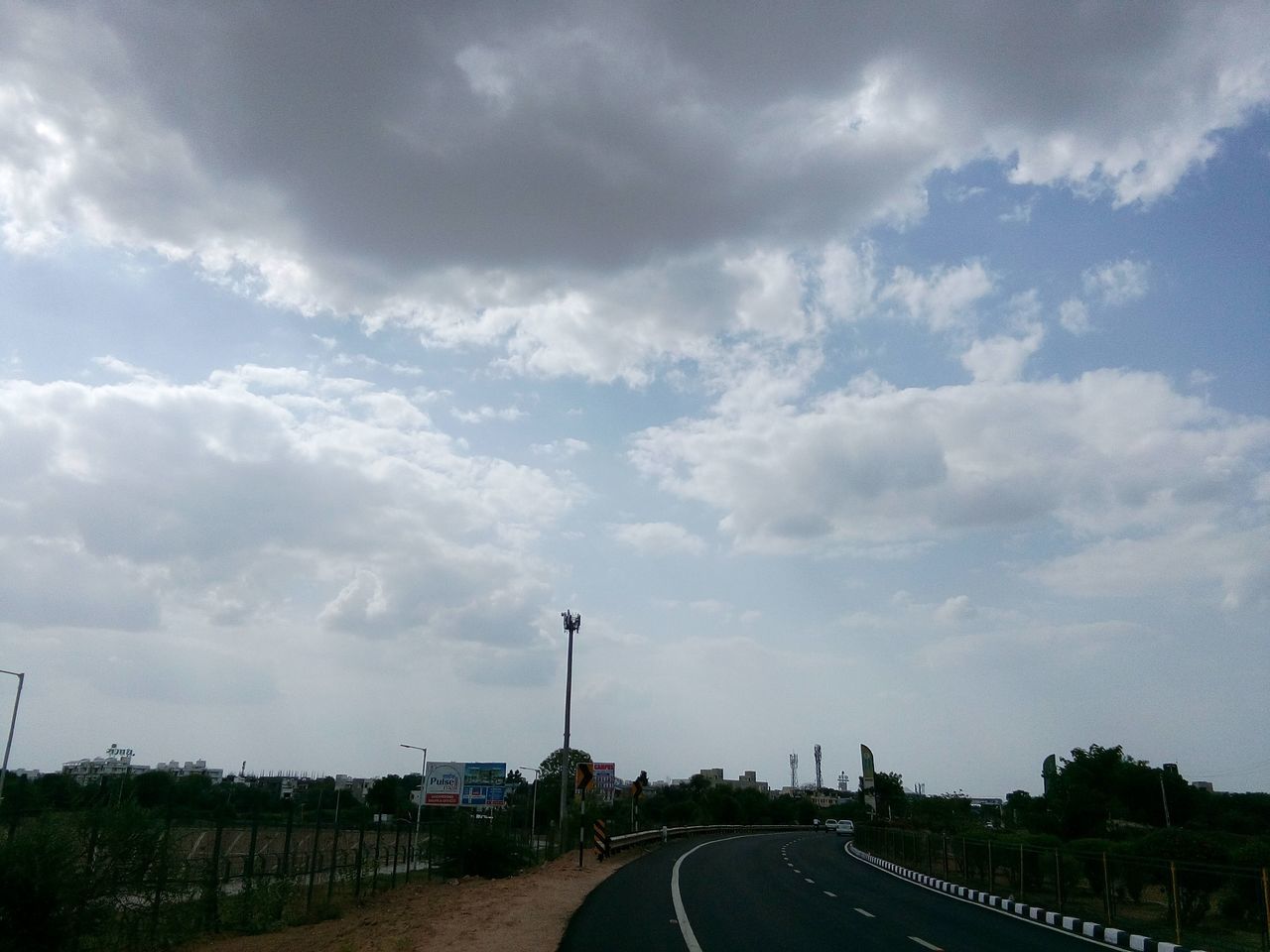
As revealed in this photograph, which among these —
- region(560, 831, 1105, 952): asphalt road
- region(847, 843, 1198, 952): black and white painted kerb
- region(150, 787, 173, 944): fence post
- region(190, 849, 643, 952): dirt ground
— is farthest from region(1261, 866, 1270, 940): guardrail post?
region(150, 787, 173, 944): fence post

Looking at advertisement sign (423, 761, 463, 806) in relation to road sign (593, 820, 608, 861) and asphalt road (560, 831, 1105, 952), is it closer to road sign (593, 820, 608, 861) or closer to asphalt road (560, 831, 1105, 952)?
road sign (593, 820, 608, 861)

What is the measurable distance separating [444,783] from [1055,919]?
47099 mm

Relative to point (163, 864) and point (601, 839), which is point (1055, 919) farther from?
point (601, 839)

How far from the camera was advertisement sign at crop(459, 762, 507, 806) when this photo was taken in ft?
218

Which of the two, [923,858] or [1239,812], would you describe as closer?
[923,858]

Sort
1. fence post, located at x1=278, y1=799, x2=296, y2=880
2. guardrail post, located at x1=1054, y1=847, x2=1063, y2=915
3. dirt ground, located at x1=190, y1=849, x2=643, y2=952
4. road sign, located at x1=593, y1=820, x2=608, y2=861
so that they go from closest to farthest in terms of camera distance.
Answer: dirt ground, located at x1=190, y1=849, x2=643, y2=952, fence post, located at x1=278, y1=799, x2=296, y2=880, guardrail post, located at x1=1054, y1=847, x2=1063, y2=915, road sign, located at x1=593, y1=820, x2=608, y2=861

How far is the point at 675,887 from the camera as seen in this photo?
27172 mm

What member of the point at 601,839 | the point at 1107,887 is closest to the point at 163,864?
the point at 1107,887

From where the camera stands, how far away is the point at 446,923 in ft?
63.0

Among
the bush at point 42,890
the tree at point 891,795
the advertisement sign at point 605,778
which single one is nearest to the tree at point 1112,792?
the tree at point 891,795

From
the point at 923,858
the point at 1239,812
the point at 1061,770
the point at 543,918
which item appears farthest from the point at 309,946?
the point at 1239,812

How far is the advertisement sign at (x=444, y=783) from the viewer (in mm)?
61531

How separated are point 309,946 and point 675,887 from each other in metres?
11.7

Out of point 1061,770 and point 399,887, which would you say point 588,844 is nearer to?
point 399,887
